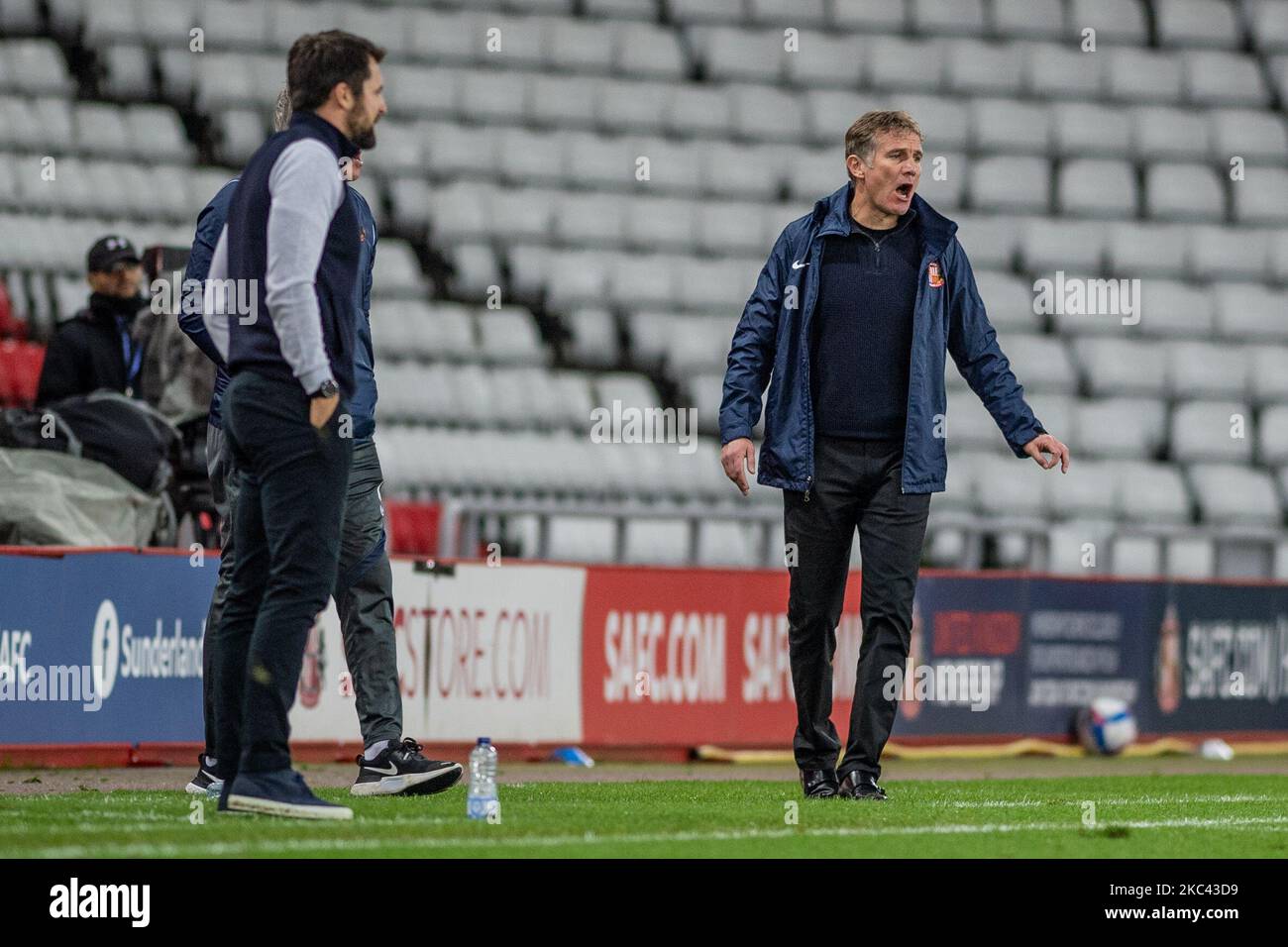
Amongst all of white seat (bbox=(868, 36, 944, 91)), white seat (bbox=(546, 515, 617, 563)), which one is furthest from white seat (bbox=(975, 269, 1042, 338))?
white seat (bbox=(546, 515, 617, 563))

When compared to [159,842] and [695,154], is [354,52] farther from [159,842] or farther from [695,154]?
[695,154]

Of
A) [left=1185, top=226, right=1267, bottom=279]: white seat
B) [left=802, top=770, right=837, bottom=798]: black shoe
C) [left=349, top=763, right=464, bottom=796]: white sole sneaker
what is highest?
[left=1185, top=226, right=1267, bottom=279]: white seat

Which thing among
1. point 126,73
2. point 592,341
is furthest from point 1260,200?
point 126,73

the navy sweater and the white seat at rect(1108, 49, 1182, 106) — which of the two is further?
the white seat at rect(1108, 49, 1182, 106)

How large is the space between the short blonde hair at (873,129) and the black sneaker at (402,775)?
8.01 ft

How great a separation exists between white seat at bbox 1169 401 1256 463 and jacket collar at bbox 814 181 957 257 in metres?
10.8

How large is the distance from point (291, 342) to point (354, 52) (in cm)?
82

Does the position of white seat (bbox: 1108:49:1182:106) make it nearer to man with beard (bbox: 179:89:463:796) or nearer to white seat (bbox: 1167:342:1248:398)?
white seat (bbox: 1167:342:1248:398)

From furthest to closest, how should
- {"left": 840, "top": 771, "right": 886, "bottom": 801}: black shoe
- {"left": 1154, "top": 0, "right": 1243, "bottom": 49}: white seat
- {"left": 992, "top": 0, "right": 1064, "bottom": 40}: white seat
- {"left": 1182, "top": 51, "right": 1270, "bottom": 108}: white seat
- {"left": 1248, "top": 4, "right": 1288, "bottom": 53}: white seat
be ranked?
{"left": 1248, "top": 4, "right": 1288, "bottom": 53}: white seat < {"left": 1154, "top": 0, "right": 1243, "bottom": 49}: white seat < {"left": 1182, "top": 51, "right": 1270, "bottom": 108}: white seat < {"left": 992, "top": 0, "right": 1064, "bottom": 40}: white seat < {"left": 840, "top": 771, "right": 886, "bottom": 801}: black shoe

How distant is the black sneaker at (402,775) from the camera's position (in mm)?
7129

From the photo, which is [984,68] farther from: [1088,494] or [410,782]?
[410,782]

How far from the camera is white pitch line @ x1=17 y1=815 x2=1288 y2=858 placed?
5.14 m

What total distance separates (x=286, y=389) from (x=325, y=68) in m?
0.85

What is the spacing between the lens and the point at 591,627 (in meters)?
11.8
